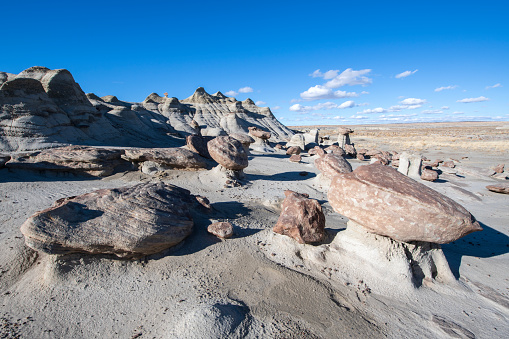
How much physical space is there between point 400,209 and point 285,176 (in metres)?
7.81

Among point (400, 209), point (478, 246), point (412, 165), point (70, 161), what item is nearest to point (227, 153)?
point (70, 161)

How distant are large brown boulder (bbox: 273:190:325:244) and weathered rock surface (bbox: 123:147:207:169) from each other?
5.87m

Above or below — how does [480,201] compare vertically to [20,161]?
below

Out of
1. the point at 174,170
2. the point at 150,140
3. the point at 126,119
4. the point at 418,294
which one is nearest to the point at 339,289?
the point at 418,294

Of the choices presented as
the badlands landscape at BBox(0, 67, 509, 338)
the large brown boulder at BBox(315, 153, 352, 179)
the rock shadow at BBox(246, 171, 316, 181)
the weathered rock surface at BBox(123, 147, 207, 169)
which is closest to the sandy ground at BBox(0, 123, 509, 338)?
the badlands landscape at BBox(0, 67, 509, 338)

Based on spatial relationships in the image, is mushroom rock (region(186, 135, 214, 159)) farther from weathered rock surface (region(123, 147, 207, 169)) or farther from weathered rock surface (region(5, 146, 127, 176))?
weathered rock surface (region(5, 146, 127, 176))

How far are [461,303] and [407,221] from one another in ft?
4.83

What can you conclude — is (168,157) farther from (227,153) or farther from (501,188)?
(501,188)

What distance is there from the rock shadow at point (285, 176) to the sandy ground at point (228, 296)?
5223 mm

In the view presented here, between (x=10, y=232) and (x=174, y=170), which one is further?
(x=174, y=170)

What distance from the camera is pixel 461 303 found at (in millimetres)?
3732

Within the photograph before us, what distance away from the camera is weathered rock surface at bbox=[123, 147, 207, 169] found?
924 centimetres

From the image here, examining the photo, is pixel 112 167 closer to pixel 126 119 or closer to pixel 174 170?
pixel 174 170

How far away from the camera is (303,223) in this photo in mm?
4562
